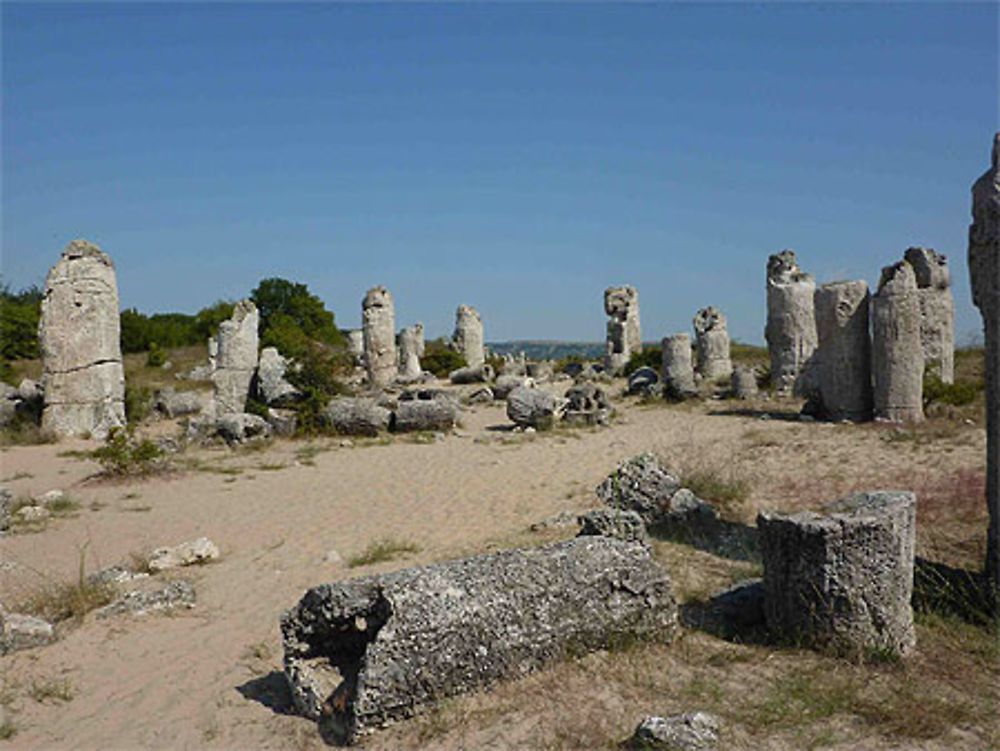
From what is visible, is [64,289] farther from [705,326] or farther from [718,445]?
[705,326]

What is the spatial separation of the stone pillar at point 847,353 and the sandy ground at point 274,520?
0.79 metres

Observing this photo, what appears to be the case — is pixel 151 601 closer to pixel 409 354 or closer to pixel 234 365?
pixel 234 365

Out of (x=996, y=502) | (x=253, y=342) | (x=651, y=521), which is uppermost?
(x=253, y=342)

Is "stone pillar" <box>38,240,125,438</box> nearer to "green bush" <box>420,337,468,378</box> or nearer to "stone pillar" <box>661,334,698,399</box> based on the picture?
"stone pillar" <box>661,334,698,399</box>

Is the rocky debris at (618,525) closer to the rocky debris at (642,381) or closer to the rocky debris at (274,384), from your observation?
the rocky debris at (274,384)

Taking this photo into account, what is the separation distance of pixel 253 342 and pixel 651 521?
1200cm

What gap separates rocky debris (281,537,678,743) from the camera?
3676mm

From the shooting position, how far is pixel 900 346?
492 inches

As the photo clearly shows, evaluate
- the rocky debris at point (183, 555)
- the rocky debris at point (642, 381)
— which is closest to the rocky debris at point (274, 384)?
the rocky debris at point (642, 381)

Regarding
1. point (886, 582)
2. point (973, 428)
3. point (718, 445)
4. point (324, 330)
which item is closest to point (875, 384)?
point (973, 428)

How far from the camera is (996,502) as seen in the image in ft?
16.4

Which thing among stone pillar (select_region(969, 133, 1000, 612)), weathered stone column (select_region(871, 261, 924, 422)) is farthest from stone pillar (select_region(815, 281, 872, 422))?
stone pillar (select_region(969, 133, 1000, 612))

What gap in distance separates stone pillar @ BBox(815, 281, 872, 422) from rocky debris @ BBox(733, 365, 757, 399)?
12.9 ft

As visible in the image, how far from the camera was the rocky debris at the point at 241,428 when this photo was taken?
13.6 metres
